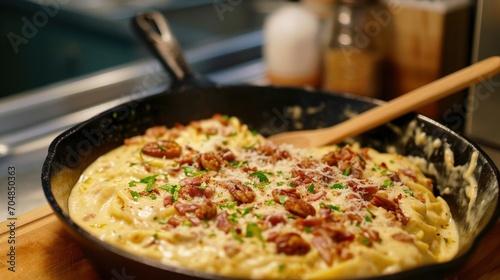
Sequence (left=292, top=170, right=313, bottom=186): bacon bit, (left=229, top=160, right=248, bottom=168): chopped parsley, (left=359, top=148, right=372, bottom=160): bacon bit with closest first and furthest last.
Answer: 1. (left=292, top=170, right=313, bottom=186): bacon bit
2. (left=229, top=160, right=248, bottom=168): chopped parsley
3. (left=359, top=148, right=372, bottom=160): bacon bit

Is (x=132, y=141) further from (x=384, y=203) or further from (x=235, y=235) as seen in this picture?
(x=384, y=203)

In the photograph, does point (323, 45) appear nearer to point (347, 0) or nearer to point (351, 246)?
point (347, 0)

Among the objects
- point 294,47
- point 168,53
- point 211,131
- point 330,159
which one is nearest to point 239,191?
point 330,159

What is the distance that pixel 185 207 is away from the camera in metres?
2.10

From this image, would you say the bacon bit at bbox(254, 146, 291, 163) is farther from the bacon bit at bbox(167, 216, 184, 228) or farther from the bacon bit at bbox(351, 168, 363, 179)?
the bacon bit at bbox(167, 216, 184, 228)

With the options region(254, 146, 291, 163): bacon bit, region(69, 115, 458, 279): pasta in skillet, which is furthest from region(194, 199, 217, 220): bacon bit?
region(254, 146, 291, 163): bacon bit

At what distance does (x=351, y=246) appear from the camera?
1.89m

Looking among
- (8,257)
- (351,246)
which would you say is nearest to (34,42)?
(8,257)

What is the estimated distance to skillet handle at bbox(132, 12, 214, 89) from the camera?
310cm

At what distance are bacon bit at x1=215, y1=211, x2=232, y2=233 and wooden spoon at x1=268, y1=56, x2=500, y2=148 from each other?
882 millimetres

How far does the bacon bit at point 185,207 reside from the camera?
2.09 m

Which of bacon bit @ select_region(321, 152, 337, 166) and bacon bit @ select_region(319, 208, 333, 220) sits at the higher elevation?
bacon bit @ select_region(319, 208, 333, 220)

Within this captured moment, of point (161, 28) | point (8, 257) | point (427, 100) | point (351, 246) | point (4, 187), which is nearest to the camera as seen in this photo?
point (351, 246)

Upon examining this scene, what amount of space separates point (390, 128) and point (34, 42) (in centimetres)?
364
